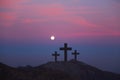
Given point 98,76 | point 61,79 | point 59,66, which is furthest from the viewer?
point 98,76

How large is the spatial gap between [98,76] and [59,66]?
27.4 feet

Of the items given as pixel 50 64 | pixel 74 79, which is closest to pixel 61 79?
pixel 74 79

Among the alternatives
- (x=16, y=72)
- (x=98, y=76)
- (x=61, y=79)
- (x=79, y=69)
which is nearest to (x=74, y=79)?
(x=61, y=79)

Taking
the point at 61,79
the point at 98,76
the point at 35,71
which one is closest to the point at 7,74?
the point at 35,71

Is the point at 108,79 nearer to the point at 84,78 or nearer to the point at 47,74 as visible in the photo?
the point at 84,78

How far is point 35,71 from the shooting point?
25719 mm

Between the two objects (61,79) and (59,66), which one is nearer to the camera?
(61,79)

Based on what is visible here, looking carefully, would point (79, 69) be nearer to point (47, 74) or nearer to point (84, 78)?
point (84, 78)

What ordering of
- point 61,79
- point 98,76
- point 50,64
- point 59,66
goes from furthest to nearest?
point 98,76 < point 50,64 < point 59,66 < point 61,79

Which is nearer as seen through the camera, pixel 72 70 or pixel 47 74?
pixel 47 74

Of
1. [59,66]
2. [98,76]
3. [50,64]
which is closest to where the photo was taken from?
[59,66]

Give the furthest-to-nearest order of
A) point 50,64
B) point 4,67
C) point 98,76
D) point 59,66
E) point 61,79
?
point 98,76 < point 50,64 < point 59,66 < point 4,67 < point 61,79

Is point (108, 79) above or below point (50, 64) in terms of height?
below

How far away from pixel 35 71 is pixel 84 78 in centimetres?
803
